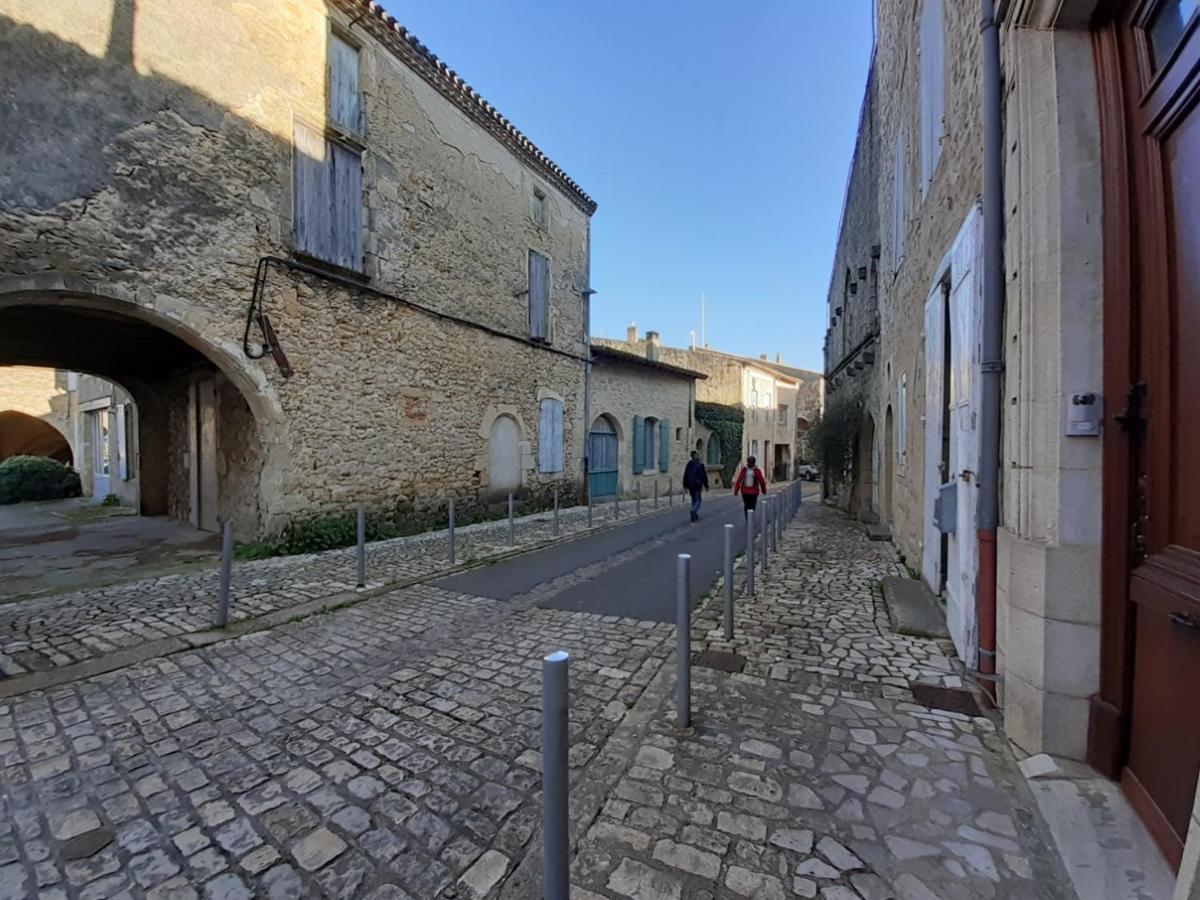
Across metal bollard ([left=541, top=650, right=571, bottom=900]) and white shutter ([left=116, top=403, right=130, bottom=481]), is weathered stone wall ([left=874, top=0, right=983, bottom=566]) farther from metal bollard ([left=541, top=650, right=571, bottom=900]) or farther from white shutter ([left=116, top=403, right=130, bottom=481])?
white shutter ([left=116, top=403, right=130, bottom=481])

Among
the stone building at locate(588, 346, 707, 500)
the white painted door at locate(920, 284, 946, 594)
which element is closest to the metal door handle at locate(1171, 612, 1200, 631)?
the white painted door at locate(920, 284, 946, 594)


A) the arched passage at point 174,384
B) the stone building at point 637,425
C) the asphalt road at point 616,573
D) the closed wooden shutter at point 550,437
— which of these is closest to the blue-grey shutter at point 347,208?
the arched passage at point 174,384

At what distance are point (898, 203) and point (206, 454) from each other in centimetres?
1258

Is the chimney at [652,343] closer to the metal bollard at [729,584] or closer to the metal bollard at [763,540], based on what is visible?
A: the metal bollard at [763,540]

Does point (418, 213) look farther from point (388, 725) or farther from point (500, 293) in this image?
point (388, 725)

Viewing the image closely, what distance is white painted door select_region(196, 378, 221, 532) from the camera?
9555 millimetres

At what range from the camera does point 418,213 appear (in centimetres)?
978

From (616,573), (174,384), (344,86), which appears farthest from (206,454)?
(616,573)

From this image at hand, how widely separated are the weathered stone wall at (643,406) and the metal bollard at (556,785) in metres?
14.1

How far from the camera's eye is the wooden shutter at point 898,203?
7105 millimetres

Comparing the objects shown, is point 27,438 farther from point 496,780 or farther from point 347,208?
point 496,780

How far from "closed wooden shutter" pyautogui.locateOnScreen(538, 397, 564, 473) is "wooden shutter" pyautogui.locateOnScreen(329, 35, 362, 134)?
22.6 feet

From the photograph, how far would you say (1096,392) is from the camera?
2252 mm

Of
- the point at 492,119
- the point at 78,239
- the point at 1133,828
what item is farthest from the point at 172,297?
the point at 1133,828
